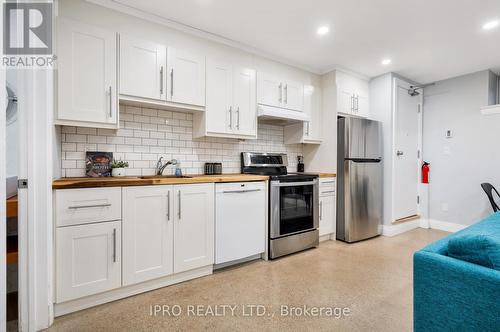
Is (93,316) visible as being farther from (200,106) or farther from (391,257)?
(391,257)

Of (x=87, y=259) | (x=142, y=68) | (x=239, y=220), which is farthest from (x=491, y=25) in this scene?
(x=87, y=259)

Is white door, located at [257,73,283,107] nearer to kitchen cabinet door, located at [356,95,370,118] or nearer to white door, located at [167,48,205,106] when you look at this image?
white door, located at [167,48,205,106]

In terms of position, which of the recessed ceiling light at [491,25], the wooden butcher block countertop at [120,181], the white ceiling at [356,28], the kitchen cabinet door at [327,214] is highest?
the white ceiling at [356,28]

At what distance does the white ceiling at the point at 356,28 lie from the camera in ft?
7.17

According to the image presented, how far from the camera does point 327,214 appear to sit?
136 inches

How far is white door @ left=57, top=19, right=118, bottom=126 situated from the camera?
188 cm

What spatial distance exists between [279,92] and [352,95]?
52.7 inches

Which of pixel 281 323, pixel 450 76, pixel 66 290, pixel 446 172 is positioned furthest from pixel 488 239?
pixel 450 76

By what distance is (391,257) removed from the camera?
2875mm

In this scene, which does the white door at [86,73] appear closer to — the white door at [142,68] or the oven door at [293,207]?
the white door at [142,68]

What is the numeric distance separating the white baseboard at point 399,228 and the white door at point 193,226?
292cm

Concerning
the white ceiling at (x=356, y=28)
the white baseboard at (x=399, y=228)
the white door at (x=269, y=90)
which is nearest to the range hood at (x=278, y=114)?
the white door at (x=269, y=90)

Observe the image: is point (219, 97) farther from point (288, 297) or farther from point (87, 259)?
point (288, 297)

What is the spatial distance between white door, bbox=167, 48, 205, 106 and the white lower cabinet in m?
2.04
